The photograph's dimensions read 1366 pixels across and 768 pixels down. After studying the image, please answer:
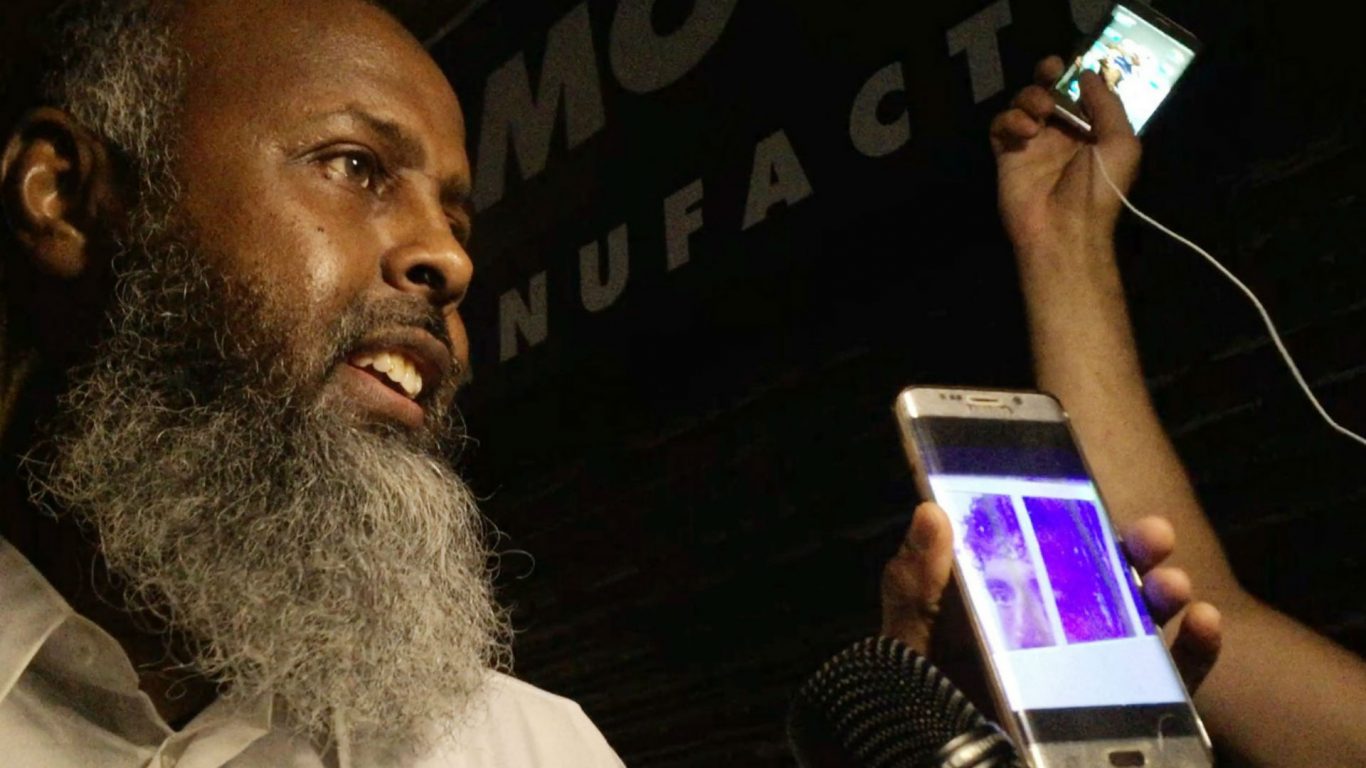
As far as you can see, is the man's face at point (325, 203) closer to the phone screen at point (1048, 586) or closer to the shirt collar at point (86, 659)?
the shirt collar at point (86, 659)

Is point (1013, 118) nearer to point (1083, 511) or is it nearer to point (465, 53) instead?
point (1083, 511)

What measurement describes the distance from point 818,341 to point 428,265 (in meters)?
0.61

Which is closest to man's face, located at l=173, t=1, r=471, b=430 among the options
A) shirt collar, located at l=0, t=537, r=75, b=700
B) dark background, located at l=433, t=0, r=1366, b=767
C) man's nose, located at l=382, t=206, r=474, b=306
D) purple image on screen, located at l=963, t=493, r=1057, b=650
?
man's nose, located at l=382, t=206, r=474, b=306

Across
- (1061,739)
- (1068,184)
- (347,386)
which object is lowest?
(1061,739)

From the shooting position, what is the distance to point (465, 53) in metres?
2.32

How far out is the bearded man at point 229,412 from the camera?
3.28ft

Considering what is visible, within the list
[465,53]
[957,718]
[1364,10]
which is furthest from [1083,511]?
[465,53]

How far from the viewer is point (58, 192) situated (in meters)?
1.11

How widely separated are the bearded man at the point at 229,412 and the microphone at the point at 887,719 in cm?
59

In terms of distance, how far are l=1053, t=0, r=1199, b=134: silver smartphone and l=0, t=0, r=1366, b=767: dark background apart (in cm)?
9

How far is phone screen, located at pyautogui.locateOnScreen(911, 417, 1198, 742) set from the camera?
688 millimetres

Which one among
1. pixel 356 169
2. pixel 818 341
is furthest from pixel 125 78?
pixel 818 341

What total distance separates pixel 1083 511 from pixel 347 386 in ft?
2.42

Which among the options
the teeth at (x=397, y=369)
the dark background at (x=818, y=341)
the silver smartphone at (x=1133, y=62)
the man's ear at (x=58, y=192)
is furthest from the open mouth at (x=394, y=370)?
the silver smartphone at (x=1133, y=62)
